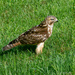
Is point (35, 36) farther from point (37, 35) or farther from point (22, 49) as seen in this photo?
point (22, 49)

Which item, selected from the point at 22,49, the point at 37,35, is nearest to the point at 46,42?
the point at 22,49

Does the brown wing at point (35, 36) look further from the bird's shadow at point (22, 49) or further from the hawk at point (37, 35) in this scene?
the bird's shadow at point (22, 49)

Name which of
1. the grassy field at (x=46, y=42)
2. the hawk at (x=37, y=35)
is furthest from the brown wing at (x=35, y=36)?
the grassy field at (x=46, y=42)

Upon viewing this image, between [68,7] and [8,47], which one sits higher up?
[68,7]

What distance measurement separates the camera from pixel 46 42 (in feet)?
21.8

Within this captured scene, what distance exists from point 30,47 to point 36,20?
246 cm

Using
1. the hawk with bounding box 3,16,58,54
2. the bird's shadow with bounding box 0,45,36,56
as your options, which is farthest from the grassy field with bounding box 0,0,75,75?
the hawk with bounding box 3,16,58,54

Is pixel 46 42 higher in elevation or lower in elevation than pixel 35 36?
lower

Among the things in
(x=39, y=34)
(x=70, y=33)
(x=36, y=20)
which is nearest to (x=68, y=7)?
(x=36, y=20)

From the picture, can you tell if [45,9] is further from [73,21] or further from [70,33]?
[70,33]

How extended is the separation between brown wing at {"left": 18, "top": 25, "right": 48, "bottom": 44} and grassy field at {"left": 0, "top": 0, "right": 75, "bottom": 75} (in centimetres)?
39

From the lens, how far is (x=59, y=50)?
5.99m

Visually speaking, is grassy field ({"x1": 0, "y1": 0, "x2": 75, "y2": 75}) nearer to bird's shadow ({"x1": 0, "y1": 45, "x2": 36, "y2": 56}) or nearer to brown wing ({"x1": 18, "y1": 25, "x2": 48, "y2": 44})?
bird's shadow ({"x1": 0, "y1": 45, "x2": 36, "y2": 56})

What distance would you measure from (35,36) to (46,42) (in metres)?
1.03
